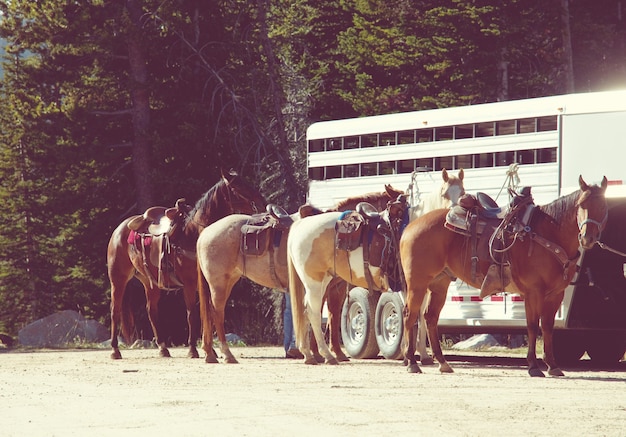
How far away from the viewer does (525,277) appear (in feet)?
56.5

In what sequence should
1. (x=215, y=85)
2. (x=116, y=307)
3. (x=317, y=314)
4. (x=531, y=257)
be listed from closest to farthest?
(x=531, y=257), (x=317, y=314), (x=116, y=307), (x=215, y=85)

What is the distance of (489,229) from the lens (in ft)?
57.4

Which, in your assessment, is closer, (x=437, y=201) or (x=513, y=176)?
(x=437, y=201)

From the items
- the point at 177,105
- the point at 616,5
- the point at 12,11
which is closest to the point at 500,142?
the point at 177,105

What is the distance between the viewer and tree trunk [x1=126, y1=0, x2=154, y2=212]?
3372 cm

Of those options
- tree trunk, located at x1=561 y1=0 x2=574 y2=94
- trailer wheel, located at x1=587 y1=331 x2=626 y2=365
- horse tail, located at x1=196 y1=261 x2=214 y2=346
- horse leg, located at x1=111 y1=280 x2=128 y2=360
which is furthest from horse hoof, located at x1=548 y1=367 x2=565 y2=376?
tree trunk, located at x1=561 y1=0 x2=574 y2=94

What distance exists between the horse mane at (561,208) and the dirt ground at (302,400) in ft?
6.50

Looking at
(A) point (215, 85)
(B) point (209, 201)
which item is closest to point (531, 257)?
(B) point (209, 201)

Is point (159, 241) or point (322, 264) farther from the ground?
point (159, 241)

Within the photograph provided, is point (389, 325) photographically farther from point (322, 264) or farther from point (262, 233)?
point (262, 233)

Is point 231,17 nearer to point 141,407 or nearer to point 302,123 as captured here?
point 302,123

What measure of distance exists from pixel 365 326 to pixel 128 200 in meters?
14.8

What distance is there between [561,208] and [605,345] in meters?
4.99

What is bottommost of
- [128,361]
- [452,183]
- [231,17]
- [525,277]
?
[128,361]
